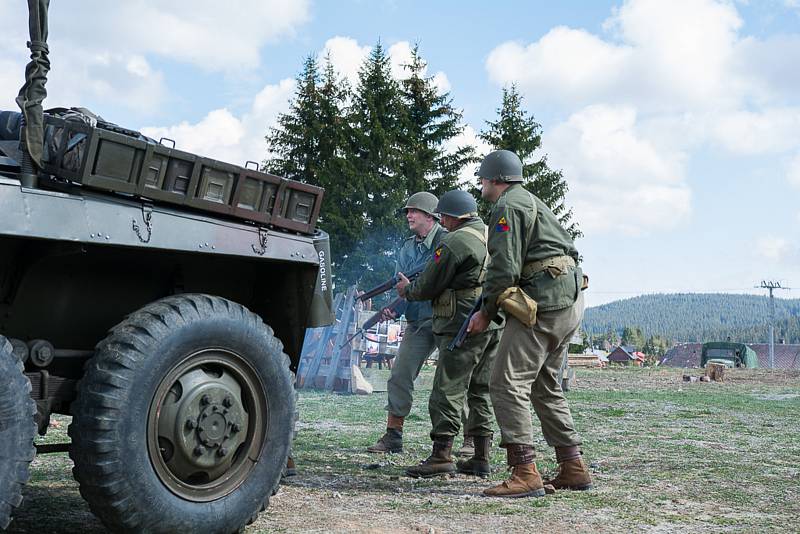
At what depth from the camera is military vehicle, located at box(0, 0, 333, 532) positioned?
3551 mm

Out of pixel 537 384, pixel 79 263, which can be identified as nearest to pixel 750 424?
pixel 537 384

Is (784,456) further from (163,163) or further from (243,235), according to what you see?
(163,163)

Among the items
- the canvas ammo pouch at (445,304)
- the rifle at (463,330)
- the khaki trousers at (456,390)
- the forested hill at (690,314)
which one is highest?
the forested hill at (690,314)

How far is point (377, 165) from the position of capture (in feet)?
113

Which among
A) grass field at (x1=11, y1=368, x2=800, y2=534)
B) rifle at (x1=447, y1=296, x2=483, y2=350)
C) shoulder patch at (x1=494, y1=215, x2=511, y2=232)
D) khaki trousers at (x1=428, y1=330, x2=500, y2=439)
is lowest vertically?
grass field at (x1=11, y1=368, x2=800, y2=534)

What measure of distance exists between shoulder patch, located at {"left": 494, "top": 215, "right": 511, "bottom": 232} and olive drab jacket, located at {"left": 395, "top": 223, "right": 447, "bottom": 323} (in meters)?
2.03

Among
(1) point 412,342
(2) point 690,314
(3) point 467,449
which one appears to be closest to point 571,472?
(3) point 467,449

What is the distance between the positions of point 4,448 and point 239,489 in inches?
45.8

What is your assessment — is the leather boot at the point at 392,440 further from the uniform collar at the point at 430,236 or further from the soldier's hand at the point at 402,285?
A: the uniform collar at the point at 430,236

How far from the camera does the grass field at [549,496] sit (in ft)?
15.6

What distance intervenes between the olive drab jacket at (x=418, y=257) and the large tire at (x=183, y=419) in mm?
3740

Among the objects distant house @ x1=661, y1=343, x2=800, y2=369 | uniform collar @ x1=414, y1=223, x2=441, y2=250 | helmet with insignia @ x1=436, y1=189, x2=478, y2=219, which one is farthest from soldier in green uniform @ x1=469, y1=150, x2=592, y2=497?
distant house @ x1=661, y1=343, x2=800, y2=369

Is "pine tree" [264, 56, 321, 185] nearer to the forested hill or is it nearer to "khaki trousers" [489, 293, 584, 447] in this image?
"khaki trousers" [489, 293, 584, 447]

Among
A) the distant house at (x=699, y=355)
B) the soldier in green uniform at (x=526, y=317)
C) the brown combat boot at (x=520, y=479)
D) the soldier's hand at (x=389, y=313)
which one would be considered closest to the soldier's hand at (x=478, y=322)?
the soldier in green uniform at (x=526, y=317)
